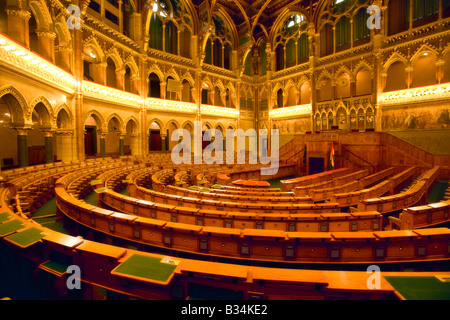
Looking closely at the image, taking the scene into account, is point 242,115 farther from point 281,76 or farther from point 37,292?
point 37,292

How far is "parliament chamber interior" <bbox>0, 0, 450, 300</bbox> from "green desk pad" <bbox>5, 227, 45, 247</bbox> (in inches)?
1.0

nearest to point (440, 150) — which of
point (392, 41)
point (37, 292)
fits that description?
point (392, 41)

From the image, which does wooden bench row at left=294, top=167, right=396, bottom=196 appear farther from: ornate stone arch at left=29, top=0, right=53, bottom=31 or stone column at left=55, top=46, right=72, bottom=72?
ornate stone arch at left=29, top=0, right=53, bottom=31

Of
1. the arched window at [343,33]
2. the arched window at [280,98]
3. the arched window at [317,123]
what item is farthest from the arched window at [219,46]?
the arched window at [317,123]

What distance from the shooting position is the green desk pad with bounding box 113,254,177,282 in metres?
2.16

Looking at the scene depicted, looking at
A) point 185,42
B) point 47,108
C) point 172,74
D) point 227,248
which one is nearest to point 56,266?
point 227,248

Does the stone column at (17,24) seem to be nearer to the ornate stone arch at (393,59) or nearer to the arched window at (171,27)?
the arched window at (171,27)

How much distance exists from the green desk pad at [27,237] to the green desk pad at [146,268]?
4.81 ft

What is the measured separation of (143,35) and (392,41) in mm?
18781

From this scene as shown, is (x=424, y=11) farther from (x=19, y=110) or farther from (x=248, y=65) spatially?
(x=19, y=110)

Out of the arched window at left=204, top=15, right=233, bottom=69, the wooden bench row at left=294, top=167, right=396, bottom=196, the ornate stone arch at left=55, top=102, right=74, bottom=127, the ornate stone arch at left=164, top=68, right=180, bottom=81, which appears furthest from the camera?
the arched window at left=204, top=15, right=233, bottom=69

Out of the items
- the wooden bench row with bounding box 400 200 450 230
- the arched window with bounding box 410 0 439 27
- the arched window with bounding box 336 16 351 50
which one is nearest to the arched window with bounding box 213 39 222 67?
the arched window with bounding box 336 16 351 50

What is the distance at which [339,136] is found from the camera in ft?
48.7

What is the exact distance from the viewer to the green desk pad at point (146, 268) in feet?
7.09
